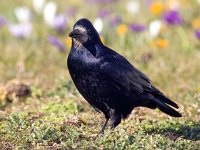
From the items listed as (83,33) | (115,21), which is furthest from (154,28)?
(83,33)

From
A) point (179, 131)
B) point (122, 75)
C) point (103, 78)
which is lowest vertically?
point (179, 131)

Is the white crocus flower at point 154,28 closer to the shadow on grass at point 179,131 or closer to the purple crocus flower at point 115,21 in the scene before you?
the purple crocus flower at point 115,21

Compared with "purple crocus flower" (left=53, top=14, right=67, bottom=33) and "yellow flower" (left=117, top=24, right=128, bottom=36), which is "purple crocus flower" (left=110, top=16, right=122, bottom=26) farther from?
"purple crocus flower" (left=53, top=14, right=67, bottom=33)

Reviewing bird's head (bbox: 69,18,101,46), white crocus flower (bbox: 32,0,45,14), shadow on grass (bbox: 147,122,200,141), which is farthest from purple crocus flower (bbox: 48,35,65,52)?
bird's head (bbox: 69,18,101,46)

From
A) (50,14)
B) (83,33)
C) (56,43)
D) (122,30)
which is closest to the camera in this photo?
(83,33)

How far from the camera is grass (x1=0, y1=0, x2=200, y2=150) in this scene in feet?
16.5

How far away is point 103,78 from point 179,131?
2.77 feet

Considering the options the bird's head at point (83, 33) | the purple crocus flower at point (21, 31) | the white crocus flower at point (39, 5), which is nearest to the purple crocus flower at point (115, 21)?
the purple crocus flower at point (21, 31)

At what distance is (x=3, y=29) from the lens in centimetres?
1002

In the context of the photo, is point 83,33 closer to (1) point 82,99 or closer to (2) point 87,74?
(2) point 87,74

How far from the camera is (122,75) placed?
5.39 m

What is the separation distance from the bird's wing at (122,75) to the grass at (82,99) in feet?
1.13

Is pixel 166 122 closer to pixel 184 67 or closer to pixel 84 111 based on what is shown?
pixel 84 111

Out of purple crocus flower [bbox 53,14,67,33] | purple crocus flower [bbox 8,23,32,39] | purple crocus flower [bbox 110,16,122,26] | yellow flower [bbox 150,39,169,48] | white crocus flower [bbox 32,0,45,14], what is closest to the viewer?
yellow flower [bbox 150,39,169,48]
